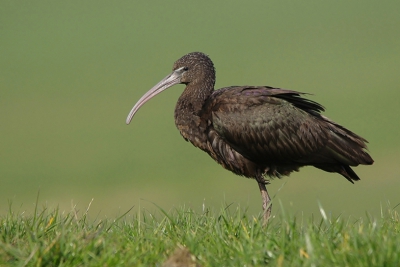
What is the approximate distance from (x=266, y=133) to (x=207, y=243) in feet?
11.1

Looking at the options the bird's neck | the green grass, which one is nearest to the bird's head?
the bird's neck

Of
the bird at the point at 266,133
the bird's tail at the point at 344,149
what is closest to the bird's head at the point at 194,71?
the bird at the point at 266,133

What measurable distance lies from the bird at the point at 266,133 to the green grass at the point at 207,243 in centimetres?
245

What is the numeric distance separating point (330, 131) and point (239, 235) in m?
3.38

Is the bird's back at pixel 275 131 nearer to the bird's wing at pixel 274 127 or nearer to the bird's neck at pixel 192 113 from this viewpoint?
the bird's wing at pixel 274 127

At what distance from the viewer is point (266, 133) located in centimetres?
788

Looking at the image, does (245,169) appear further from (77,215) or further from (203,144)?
(77,215)

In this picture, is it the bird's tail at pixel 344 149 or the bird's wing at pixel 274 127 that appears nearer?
the bird's wing at pixel 274 127

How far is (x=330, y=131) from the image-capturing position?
316 inches

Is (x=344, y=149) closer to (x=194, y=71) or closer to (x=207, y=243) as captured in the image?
(x=194, y=71)

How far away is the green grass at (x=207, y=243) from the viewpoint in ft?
12.9

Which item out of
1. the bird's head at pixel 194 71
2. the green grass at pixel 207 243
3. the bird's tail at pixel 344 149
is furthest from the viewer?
the bird's head at pixel 194 71

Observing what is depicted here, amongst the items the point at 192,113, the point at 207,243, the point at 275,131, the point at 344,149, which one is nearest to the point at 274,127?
the point at 275,131

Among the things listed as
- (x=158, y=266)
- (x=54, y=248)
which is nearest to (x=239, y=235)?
(x=158, y=266)
